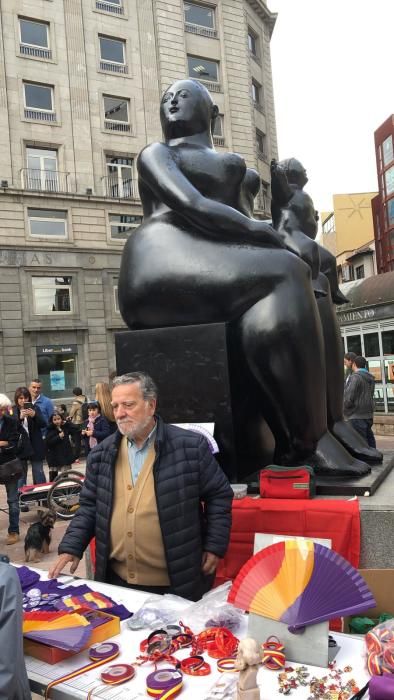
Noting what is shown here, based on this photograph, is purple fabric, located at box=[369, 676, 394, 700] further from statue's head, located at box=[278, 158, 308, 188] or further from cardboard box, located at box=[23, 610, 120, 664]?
statue's head, located at box=[278, 158, 308, 188]

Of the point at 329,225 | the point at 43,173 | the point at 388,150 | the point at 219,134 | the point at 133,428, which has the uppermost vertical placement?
the point at 388,150

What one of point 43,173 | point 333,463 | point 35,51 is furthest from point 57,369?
point 333,463

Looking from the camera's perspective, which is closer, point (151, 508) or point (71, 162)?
point (151, 508)

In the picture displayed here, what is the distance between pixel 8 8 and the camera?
24297mm

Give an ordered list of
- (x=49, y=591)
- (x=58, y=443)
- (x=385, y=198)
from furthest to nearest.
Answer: (x=385, y=198) < (x=58, y=443) < (x=49, y=591)

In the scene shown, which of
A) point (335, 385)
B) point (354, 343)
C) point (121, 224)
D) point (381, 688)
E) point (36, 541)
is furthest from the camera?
point (121, 224)

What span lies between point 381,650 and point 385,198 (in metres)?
39.3

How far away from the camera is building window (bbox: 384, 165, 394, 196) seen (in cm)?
3691

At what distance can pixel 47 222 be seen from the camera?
82.3 ft

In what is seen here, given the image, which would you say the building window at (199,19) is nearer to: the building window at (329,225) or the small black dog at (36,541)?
the building window at (329,225)

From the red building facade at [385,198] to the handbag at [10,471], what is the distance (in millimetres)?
32997

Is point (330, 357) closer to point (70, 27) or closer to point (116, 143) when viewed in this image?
point (116, 143)

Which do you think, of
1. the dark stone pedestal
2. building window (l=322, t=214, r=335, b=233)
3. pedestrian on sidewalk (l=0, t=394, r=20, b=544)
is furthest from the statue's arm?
building window (l=322, t=214, r=335, b=233)

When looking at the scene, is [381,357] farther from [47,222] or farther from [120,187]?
[120,187]
